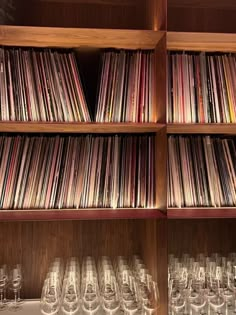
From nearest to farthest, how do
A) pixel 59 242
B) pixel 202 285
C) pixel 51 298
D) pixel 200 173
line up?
pixel 51 298
pixel 202 285
pixel 200 173
pixel 59 242

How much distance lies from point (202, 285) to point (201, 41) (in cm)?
113

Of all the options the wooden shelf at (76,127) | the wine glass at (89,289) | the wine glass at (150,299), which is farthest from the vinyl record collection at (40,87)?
the wine glass at (150,299)

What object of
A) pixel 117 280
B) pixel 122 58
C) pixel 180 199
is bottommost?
pixel 117 280

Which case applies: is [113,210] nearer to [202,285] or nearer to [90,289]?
[90,289]

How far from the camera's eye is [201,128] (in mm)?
1739

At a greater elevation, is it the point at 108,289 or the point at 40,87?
the point at 40,87

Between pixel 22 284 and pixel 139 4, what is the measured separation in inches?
63.7

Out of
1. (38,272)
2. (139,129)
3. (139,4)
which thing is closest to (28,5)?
(139,4)

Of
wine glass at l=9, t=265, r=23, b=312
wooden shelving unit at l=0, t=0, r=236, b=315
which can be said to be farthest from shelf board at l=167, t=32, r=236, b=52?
wine glass at l=9, t=265, r=23, b=312

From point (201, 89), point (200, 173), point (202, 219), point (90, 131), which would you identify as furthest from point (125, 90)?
point (202, 219)

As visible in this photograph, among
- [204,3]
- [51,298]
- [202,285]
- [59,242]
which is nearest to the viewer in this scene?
[51,298]

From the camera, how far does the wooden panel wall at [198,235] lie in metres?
2.08

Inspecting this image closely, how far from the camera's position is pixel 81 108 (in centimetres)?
179

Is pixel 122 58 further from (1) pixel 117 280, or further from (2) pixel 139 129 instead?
(1) pixel 117 280
